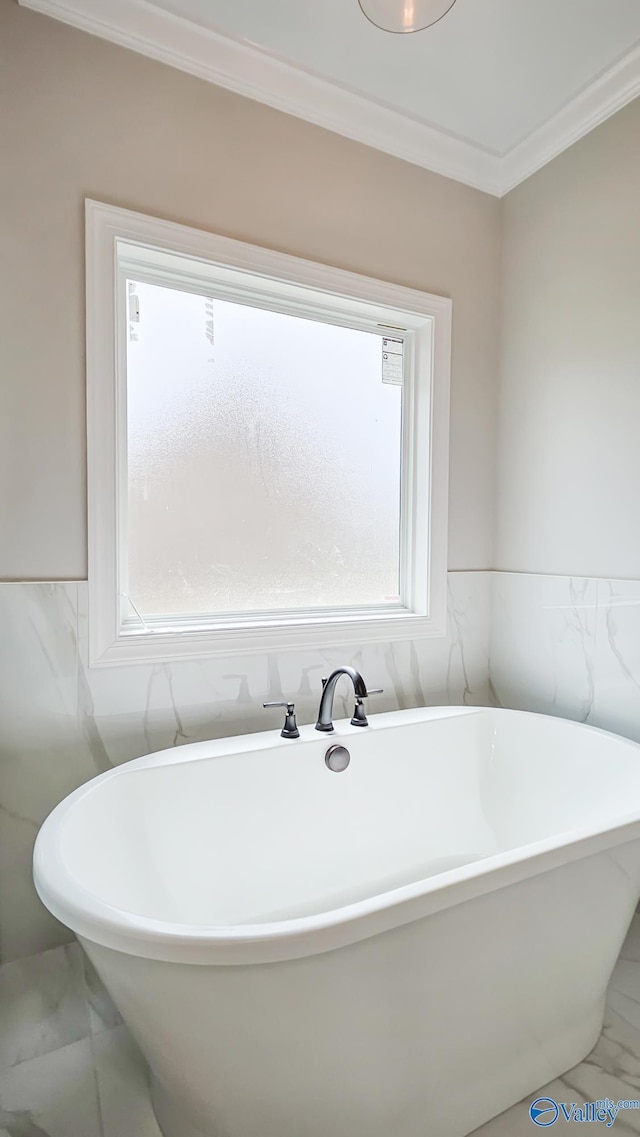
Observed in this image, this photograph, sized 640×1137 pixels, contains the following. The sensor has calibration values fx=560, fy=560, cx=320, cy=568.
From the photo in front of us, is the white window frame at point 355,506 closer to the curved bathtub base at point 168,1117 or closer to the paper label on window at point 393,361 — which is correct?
the paper label on window at point 393,361

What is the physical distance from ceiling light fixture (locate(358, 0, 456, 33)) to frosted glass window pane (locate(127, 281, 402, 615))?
2.66 ft

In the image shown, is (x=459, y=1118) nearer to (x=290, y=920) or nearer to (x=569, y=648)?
(x=290, y=920)

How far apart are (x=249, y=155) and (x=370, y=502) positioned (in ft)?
3.83

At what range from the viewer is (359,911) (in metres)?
0.82

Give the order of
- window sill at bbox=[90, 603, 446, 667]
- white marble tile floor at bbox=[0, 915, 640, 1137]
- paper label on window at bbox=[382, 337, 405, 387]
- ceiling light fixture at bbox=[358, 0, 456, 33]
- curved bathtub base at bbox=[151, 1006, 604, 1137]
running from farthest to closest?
paper label on window at bbox=[382, 337, 405, 387] < window sill at bbox=[90, 603, 446, 667] < ceiling light fixture at bbox=[358, 0, 456, 33] < white marble tile floor at bbox=[0, 915, 640, 1137] < curved bathtub base at bbox=[151, 1006, 604, 1137]

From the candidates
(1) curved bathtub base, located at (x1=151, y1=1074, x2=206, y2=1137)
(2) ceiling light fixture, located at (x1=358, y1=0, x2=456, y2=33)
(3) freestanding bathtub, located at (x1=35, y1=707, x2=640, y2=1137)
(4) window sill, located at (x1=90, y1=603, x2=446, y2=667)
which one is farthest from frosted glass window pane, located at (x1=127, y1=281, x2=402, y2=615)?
(1) curved bathtub base, located at (x1=151, y1=1074, x2=206, y2=1137)

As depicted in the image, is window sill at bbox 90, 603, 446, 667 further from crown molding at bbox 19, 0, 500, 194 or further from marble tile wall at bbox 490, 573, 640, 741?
crown molding at bbox 19, 0, 500, 194

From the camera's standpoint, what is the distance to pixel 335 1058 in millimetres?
896

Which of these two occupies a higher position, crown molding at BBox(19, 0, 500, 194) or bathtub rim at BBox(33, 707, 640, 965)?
crown molding at BBox(19, 0, 500, 194)

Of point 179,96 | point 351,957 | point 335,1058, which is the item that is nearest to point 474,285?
point 179,96

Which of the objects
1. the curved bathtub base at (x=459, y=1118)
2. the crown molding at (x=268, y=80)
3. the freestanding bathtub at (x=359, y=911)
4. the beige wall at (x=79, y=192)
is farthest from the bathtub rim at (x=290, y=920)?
the crown molding at (x=268, y=80)

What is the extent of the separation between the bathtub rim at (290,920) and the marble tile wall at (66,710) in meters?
0.39

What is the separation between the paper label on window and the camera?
2146mm

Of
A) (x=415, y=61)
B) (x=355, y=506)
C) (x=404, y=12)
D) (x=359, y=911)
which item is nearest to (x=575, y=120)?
(x=415, y=61)
